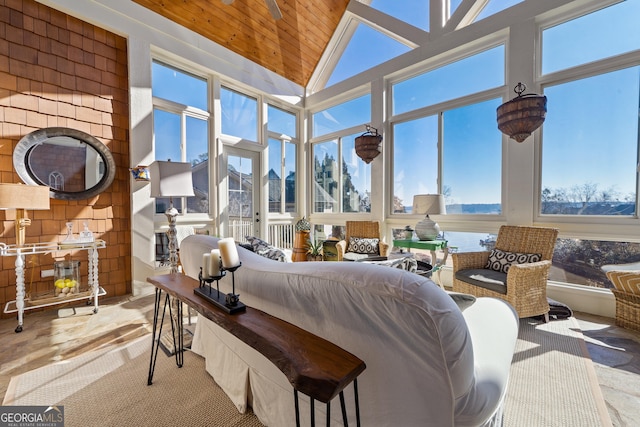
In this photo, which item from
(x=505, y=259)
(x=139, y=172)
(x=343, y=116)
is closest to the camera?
(x=505, y=259)

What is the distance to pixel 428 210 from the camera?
11.2ft

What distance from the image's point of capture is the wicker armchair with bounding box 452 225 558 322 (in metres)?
2.51

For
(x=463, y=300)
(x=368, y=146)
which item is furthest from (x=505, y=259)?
(x=368, y=146)

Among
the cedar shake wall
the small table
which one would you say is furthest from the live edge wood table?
the cedar shake wall

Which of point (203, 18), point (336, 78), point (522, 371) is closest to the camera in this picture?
point (522, 371)

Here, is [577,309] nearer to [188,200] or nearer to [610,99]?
[610,99]

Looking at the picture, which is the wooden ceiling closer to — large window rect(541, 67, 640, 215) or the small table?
large window rect(541, 67, 640, 215)

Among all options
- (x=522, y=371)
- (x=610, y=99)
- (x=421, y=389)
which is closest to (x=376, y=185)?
(x=610, y=99)

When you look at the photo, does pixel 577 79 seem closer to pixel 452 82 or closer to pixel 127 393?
pixel 452 82

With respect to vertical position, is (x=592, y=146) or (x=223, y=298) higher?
(x=592, y=146)

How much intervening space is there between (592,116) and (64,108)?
5.93m

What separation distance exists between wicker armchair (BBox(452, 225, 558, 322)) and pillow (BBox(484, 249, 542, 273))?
5cm

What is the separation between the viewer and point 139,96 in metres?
3.58

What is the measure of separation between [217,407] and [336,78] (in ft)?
18.4
